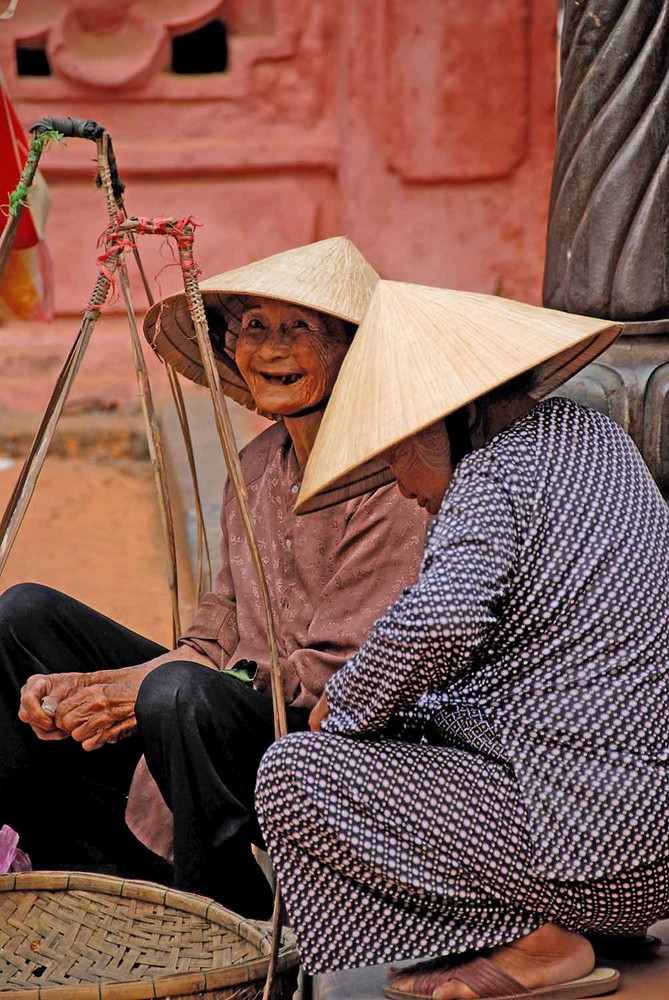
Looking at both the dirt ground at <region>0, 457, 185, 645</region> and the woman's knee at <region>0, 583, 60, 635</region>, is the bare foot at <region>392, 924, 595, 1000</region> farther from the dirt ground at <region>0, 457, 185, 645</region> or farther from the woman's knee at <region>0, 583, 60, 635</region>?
the dirt ground at <region>0, 457, 185, 645</region>

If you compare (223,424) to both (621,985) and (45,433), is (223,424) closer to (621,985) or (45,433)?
(45,433)

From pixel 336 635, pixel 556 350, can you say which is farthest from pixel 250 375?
pixel 556 350

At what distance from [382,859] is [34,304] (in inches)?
103

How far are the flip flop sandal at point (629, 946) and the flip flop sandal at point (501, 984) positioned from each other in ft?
0.40

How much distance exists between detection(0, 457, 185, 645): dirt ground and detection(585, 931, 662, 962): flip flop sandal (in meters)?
2.60

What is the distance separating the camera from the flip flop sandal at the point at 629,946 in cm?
256

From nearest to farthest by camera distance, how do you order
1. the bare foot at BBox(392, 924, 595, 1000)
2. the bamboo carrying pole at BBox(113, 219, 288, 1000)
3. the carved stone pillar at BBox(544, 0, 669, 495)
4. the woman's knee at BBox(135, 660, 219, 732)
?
the bare foot at BBox(392, 924, 595, 1000)
the bamboo carrying pole at BBox(113, 219, 288, 1000)
the woman's knee at BBox(135, 660, 219, 732)
the carved stone pillar at BBox(544, 0, 669, 495)

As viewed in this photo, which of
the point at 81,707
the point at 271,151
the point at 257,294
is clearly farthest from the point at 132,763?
the point at 271,151

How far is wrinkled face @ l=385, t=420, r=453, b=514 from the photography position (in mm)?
2443

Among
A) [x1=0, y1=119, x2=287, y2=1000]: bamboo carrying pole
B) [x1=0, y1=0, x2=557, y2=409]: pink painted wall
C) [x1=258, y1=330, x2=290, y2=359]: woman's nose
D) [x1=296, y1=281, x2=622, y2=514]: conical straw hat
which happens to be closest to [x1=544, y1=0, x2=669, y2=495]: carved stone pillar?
[x1=258, y1=330, x2=290, y2=359]: woman's nose

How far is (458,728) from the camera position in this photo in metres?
2.42

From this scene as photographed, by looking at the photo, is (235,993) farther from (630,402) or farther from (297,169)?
(297,169)

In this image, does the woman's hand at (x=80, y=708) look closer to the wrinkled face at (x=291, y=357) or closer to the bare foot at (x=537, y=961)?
the wrinkled face at (x=291, y=357)

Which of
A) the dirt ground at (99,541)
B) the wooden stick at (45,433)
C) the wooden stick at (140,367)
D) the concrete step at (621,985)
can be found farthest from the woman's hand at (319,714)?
the dirt ground at (99,541)
